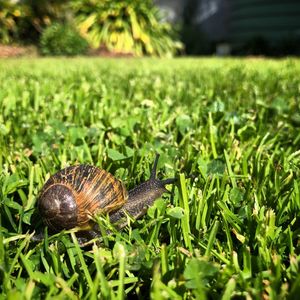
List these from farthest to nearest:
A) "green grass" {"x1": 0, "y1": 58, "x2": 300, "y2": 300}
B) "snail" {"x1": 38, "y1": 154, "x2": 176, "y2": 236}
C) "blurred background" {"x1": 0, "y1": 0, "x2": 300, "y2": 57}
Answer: "blurred background" {"x1": 0, "y1": 0, "x2": 300, "y2": 57}, "snail" {"x1": 38, "y1": 154, "x2": 176, "y2": 236}, "green grass" {"x1": 0, "y1": 58, "x2": 300, "y2": 300}

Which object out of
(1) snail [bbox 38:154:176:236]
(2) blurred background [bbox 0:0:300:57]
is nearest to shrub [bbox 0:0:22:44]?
(2) blurred background [bbox 0:0:300:57]

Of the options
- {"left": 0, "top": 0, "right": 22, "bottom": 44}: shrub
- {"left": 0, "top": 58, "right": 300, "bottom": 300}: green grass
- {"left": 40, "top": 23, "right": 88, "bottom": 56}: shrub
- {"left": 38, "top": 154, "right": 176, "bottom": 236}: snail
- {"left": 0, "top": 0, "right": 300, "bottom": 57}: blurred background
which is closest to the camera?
{"left": 0, "top": 58, "right": 300, "bottom": 300}: green grass

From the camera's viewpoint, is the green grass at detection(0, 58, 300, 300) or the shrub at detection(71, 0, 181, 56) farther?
the shrub at detection(71, 0, 181, 56)

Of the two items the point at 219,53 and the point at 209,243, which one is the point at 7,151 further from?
the point at 219,53

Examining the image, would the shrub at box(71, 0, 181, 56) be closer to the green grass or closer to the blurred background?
the blurred background

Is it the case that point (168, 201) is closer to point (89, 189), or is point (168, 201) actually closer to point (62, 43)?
point (89, 189)

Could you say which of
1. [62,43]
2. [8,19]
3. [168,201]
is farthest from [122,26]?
[168,201]

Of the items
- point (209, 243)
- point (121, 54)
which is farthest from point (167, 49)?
point (209, 243)

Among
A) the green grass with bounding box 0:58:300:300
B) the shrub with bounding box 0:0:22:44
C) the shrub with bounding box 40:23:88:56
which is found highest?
the shrub with bounding box 0:0:22:44
